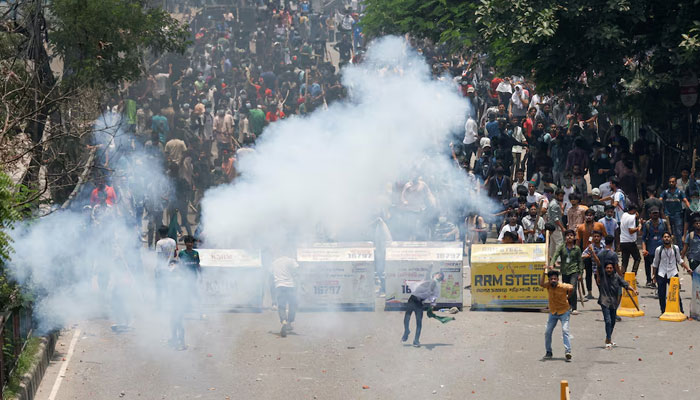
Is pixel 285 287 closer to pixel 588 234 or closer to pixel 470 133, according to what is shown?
pixel 588 234

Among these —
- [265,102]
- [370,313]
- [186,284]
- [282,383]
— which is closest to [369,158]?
[370,313]

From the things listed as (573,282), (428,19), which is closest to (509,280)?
(573,282)

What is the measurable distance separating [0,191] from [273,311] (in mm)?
6856

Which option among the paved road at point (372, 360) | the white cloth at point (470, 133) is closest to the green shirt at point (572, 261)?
the paved road at point (372, 360)

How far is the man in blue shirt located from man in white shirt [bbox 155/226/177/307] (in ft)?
29.3

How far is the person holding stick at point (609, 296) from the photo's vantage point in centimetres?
1605

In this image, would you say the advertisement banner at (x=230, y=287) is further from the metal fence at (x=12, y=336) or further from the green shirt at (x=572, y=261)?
the green shirt at (x=572, y=261)

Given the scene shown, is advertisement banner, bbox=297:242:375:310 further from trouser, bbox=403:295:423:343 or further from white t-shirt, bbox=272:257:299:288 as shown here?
trouser, bbox=403:295:423:343

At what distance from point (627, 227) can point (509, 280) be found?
2818 millimetres

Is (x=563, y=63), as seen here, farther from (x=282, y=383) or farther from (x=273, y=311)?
(x=282, y=383)

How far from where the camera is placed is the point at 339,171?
2162 cm

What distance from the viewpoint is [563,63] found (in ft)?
78.8

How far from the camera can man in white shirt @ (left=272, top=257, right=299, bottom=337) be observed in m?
17.4

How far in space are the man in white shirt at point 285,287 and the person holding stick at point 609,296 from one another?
4.34 meters
